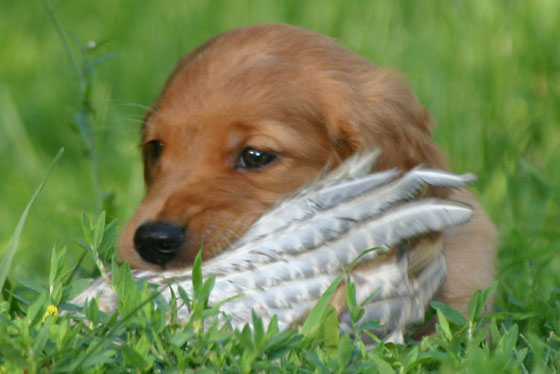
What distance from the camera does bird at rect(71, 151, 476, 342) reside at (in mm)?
2748

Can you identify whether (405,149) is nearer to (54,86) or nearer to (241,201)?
(241,201)

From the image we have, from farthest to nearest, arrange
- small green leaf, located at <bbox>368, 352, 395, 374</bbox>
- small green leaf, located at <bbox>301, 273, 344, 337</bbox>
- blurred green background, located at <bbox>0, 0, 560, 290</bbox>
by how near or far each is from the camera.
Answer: blurred green background, located at <bbox>0, 0, 560, 290</bbox> → small green leaf, located at <bbox>301, 273, 344, 337</bbox> → small green leaf, located at <bbox>368, 352, 395, 374</bbox>

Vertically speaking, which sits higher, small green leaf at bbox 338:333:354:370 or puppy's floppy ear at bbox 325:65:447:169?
small green leaf at bbox 338:333:354:370

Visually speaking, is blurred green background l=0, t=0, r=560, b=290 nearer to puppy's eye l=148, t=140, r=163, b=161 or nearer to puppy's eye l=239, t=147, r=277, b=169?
puppy's eye l=148, t=140, r=163, b=161

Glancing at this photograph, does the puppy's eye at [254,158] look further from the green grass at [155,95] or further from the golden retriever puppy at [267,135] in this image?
the green grass at [155,95]

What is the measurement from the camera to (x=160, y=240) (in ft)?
10.4

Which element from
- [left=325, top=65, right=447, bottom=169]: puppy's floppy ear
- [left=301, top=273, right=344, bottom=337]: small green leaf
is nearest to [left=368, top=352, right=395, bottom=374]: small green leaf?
Result: [left=301, top=273, right=344, bottom=337]: small green leaf

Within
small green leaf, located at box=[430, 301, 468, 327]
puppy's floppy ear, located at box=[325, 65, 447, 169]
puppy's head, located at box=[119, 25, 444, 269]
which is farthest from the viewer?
puppy's floppy ear, located at box=[325, 65, 447, 169]

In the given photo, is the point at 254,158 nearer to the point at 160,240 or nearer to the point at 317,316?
the point at 160,240

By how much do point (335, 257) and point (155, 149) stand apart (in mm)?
1296

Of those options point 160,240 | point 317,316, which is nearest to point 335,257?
point 317,316

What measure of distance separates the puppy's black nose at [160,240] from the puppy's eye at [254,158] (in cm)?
46

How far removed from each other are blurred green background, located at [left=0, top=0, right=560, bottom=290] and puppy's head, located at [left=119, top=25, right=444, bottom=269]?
0.43 meters

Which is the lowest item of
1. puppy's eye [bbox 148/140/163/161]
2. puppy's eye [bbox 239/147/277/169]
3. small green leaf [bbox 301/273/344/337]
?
puppy's eye [bbox 148/140/163/161]
